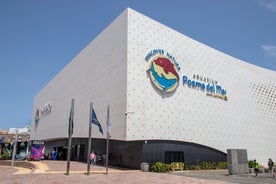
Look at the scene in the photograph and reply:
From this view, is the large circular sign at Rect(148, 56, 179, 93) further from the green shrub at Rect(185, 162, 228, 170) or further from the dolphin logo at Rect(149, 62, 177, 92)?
the green shrub at Rect(185, 162, 228, 170)

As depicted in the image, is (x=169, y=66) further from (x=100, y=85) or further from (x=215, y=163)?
(x=215, y=163)

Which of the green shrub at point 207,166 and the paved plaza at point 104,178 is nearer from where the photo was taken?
the paved plaza at point 104,178

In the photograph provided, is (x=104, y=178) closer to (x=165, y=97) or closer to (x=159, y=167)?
(x=159, y=167)

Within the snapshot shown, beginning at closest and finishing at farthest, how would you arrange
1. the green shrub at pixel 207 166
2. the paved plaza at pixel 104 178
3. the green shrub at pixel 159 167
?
1. the paved plaza at pixel 104 178
2. the green shrub at pixel 159 167
3. the green shrub at pixel 207 166

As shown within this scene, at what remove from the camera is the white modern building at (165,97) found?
2714 cm

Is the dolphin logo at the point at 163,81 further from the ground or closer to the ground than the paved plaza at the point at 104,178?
further from the ground

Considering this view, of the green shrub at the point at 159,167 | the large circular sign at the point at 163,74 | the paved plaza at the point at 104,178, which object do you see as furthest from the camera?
the large circular sign at the point at 163,74

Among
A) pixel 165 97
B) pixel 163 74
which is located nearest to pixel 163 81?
pixel 163 74

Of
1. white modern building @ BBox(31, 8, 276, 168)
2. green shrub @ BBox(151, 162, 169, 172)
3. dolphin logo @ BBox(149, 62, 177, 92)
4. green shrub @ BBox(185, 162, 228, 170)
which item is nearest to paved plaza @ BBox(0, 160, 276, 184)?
green shrub @ BBox(151, 162, 169, 172)

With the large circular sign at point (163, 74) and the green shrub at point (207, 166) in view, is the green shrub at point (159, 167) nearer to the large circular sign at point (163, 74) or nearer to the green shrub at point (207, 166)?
the green shrub at point (207, 166)

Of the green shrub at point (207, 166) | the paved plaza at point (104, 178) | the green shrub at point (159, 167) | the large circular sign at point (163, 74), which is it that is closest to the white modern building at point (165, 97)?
the large circular sign at point (163, 74)

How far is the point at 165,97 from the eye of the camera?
2912cm

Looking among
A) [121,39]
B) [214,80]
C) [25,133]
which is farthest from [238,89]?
[25,133]

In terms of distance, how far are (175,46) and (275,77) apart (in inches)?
979
